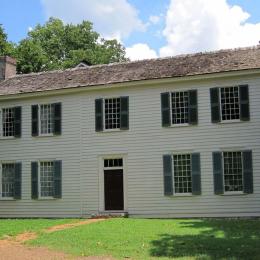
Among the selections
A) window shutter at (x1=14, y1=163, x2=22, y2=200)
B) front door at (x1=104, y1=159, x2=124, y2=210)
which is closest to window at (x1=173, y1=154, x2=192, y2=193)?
front door at (x1=104, y1=159, x2=124, y2=210)

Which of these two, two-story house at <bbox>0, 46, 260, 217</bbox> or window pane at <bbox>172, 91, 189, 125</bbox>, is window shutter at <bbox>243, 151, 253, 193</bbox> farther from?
window pane at <bbox>172, 91, 189, 125</bbox>

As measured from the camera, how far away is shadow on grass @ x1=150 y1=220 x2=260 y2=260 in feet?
40.0

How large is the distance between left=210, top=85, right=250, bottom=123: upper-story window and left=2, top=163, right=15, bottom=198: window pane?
10196mm

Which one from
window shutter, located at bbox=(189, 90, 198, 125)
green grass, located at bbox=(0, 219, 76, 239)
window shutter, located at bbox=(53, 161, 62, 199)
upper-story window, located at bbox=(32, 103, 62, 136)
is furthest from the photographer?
upper-story window, located at bbox=(32, 103, 62, 136)

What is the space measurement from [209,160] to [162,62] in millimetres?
5839

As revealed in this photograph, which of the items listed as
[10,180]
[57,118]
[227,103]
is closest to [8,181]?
[10,180]

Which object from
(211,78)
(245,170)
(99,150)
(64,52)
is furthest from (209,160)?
(64,52)

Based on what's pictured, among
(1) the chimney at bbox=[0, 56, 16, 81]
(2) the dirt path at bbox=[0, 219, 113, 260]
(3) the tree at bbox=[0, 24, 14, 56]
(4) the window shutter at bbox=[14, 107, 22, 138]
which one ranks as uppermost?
(3) the tree at bbox=[0, 24, 14, 56]

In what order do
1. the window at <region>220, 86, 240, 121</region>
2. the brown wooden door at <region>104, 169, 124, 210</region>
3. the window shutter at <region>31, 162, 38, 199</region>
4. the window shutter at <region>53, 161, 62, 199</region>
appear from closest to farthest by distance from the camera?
1. the window at <region>220, 86, 240, 121</region>
2. the brown wooden door at <region>104, 169, 124, 210</region>
3. the window shutter at <region>53, 161, 62, 199</region>
4. the window shutter at <region>31, 162, 38, 199</region>

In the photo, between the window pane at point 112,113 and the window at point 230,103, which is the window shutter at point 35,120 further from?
the window at point 230,103

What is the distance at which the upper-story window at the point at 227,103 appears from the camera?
21.2m

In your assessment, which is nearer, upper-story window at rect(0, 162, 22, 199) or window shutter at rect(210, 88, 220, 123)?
window shutter at rect(210, 88, 220, 123)

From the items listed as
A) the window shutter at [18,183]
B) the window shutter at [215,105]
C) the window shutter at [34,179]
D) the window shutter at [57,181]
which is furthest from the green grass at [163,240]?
the window shutter at [18,183]

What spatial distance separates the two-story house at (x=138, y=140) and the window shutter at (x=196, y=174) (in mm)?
41
